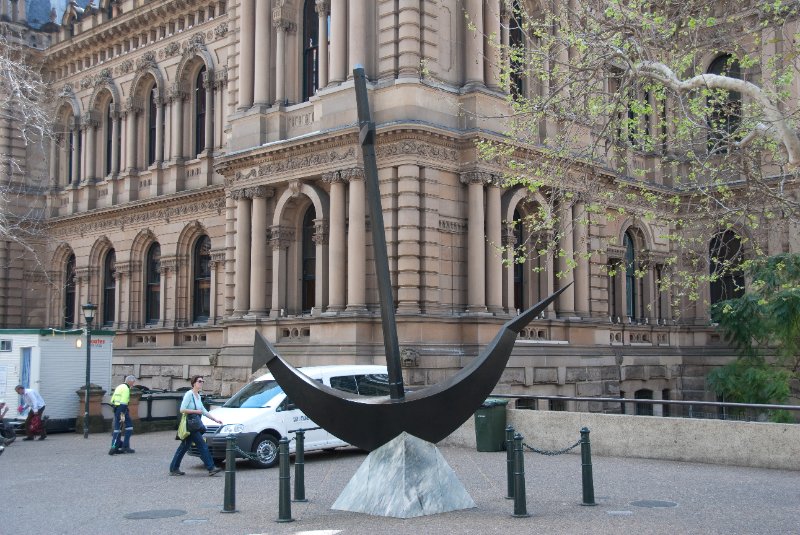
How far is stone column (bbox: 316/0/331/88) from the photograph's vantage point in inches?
1096

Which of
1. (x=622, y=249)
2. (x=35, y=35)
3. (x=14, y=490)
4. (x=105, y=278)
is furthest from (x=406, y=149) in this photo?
(x=35, y=35)

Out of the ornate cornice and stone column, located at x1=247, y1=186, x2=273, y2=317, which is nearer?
stone column, located at x1=247, y1=186, x2=273, y2=317

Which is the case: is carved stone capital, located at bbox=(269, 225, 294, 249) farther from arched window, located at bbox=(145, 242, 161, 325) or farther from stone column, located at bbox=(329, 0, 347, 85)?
arched window, located at bbox=(145, 242, 161, 325)

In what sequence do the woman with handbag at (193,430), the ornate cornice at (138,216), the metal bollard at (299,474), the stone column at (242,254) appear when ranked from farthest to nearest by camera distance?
the ornate cornice at (138,216), the stone column at (242,254), the woman with handbag at (193,430), the metal bollard at (299,474)

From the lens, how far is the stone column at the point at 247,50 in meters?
29.9

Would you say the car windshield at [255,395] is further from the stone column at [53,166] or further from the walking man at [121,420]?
the stone column at [53,166]

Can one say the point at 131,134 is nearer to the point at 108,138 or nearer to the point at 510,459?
the point at 108,138

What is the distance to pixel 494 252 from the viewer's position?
26031mm

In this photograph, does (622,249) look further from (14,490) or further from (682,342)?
(14,490)

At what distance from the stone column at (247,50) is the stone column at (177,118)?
23.1 feet

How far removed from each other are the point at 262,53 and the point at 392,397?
1900 cm

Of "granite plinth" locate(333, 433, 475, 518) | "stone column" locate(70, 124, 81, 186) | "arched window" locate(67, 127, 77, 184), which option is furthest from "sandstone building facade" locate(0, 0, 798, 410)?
"granite plinth" locate(333, 433, 475, 518)

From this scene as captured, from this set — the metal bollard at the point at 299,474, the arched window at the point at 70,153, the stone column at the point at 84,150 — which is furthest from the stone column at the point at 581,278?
the arched window at the point at 70,153

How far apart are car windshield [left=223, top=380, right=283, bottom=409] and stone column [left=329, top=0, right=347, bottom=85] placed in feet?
34.5
